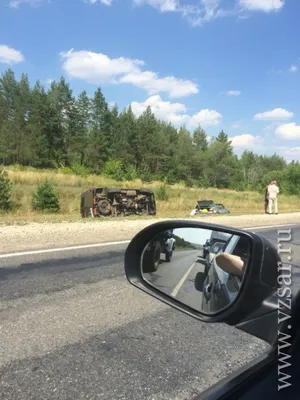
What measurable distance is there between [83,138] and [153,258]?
65876mm

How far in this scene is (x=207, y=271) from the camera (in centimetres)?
162

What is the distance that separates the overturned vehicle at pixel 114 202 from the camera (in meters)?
16.0

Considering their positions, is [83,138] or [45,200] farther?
[83,138]

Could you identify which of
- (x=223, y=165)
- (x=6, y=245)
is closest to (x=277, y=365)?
(x=6, y=245)

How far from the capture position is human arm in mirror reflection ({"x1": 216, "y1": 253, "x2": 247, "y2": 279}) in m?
1.31

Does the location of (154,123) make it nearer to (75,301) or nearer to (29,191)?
(29,191)

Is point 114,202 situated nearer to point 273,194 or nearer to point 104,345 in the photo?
point 273,194

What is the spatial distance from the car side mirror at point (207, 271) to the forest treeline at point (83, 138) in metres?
53.6

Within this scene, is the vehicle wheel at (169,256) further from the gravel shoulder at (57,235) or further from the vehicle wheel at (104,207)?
the vehicle wheel at (104,207)

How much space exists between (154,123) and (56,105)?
19.0 metres

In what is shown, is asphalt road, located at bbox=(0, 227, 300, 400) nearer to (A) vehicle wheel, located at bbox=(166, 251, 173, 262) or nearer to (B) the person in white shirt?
(A) vehicle wheel, located at bbox=(166, 251, 173, 262)

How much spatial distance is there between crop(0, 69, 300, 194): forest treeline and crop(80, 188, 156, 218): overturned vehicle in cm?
3797

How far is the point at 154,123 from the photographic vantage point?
73.9 meters

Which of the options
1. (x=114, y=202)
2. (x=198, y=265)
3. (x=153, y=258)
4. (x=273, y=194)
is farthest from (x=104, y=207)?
(x=198, y=265)
